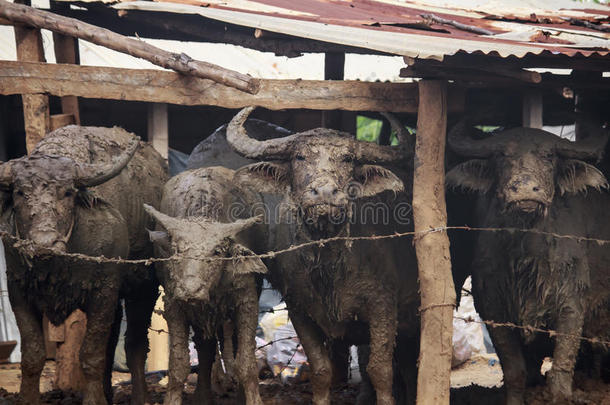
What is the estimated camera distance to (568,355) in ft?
22.6

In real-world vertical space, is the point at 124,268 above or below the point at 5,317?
above

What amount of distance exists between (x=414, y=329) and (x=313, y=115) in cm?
365

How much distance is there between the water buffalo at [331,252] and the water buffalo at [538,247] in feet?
2.74

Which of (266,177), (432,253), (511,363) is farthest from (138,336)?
(511,363)

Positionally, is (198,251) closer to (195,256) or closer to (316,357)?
(195,256)

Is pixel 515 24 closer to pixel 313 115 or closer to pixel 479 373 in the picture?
pixel 313 115

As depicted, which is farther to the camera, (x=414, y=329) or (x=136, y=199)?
(x=414, y=329)

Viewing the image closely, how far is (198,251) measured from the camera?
20.0 ft

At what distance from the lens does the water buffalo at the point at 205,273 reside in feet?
19.9

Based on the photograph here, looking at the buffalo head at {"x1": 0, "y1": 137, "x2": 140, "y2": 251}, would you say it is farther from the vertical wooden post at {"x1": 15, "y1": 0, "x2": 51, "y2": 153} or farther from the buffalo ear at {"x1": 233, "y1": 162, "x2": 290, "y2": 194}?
the buffalo ear at {"x1": 233, "y1": 162, "x2": 290, "y2": 194}

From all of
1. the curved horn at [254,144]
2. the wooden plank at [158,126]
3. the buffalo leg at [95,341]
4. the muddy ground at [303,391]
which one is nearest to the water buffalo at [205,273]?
the curved horn at [254,144]

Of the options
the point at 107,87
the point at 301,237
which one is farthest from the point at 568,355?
the point at 107,87

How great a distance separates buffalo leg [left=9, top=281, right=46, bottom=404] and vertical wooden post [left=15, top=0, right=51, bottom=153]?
141 centimetres

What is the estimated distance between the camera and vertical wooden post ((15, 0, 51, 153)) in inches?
281
